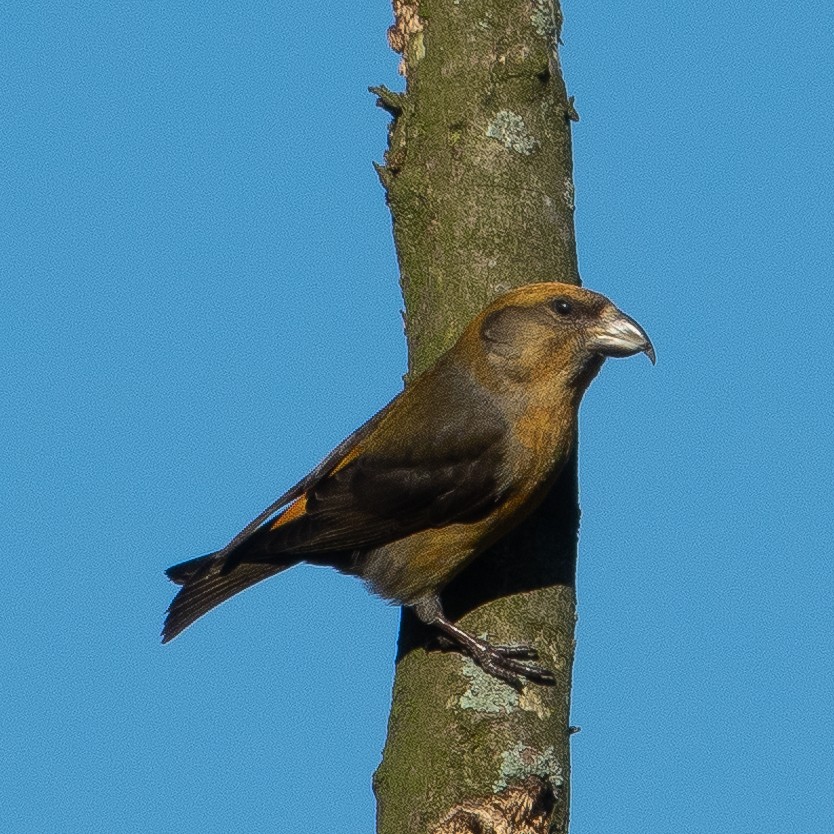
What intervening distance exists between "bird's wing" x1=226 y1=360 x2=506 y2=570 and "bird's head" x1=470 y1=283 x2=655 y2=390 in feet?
0.68

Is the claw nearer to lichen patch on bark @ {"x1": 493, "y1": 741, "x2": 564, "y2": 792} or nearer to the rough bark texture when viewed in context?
the rough bark texture

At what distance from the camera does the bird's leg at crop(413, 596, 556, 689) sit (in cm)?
468

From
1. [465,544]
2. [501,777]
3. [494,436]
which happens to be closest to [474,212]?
[494,436]

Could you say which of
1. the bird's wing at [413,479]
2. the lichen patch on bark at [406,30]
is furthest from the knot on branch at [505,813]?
the lichen patch on bark at [406,30]

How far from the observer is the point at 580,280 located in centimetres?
577

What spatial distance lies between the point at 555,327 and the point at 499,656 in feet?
4.29

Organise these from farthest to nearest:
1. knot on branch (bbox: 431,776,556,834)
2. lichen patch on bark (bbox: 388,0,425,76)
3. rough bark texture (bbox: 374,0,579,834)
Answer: lichen patch on bark (bbox: 388,0,425,76), rough bark texture (bbox: 374,0,579,834), knot on branch (bbox: 431,776,556,834)

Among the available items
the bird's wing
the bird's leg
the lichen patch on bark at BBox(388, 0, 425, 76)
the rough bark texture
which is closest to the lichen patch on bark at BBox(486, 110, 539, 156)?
the rough bark texture

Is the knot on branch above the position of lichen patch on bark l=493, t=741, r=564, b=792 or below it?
below

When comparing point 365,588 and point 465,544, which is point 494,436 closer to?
point 465,544

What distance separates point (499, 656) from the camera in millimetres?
4770

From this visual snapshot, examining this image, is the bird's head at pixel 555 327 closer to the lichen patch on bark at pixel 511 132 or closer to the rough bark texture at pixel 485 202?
the rough bark texture at pixel 485 202

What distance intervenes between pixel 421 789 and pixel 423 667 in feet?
1.79

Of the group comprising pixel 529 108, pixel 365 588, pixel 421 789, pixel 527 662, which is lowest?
pixel 421 789
